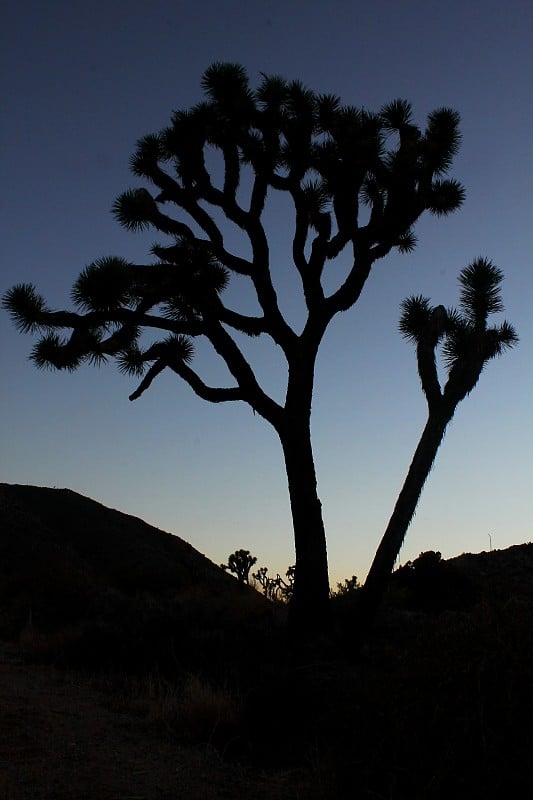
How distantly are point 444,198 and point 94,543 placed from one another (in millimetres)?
22594

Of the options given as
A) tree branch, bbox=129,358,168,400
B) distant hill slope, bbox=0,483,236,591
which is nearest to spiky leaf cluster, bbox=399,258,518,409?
tree branch, bbox=129,358,168,400

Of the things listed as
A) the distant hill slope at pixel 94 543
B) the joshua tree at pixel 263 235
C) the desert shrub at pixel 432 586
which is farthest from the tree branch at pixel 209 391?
the distant hill slope at pixel 94 543

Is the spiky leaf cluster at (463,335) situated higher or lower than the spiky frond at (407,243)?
lower

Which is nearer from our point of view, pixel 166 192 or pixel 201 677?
pixel 201 677

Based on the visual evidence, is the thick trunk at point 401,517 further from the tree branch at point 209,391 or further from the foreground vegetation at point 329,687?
the tree branch at point 209,391

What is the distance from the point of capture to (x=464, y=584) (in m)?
16.6

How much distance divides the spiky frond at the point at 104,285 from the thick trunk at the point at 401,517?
478cm

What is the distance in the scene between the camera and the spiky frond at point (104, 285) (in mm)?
11352

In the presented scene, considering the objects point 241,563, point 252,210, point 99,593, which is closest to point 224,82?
point 252,210

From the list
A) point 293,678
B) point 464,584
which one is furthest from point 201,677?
point 464,584

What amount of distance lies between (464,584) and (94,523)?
20.4 meters

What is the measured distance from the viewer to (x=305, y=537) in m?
11.5

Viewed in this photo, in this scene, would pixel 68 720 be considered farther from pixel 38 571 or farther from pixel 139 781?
pixel 38 571

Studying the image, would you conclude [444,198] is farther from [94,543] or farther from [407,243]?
[94,543]
